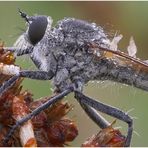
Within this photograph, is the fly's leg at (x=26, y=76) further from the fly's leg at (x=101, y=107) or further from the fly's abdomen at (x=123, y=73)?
the fly's abdomen at (x=123, y=73)

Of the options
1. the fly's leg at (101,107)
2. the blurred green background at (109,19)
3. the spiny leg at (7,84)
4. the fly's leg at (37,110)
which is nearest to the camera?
the fly's leg at (37,110)

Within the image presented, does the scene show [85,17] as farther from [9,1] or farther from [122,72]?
[122,72]

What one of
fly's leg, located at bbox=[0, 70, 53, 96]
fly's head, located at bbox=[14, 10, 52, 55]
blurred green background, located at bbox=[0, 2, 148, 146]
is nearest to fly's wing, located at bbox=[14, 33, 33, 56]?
fly's head, located at bbox=[14, 10, 52, 55]

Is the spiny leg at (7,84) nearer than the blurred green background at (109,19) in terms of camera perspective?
Yes

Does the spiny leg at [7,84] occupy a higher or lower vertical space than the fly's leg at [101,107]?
higher

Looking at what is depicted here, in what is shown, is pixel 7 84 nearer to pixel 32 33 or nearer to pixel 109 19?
pixel 32 33

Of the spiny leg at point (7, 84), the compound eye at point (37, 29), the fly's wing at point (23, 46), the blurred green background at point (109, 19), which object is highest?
the compound eye at point (37, 29)

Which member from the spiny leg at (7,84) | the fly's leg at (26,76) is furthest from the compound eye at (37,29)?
the spiny leg at (7,84)

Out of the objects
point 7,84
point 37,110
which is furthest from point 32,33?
point 37,110
